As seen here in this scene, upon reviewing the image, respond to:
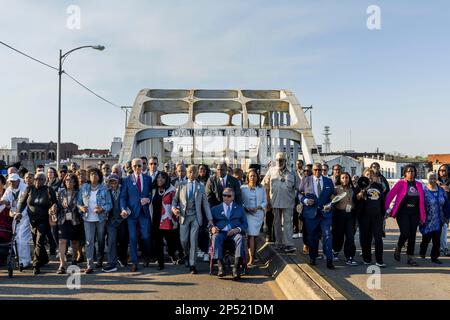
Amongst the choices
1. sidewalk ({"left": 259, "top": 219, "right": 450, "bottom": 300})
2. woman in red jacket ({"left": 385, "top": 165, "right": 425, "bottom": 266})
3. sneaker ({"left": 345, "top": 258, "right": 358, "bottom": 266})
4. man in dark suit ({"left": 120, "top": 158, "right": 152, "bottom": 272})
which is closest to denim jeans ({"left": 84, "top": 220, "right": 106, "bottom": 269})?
man in dark suit ({"left": 120, "top": 158, "right": 152, "bottom": 272})

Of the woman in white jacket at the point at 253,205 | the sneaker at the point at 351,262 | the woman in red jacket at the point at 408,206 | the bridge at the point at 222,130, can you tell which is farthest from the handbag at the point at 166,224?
the bridge at the point at 222,130

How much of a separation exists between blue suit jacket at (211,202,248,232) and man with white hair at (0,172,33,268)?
332cm

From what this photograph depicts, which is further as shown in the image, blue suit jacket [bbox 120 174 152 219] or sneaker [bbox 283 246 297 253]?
sneaker [bbox 283 246 297 253]

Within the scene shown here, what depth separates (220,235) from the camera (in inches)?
280

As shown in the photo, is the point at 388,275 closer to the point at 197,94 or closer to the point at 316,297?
the point at 316,297

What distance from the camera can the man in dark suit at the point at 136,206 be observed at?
7477mm

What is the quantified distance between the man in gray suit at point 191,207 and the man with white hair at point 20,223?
2668 millimetres

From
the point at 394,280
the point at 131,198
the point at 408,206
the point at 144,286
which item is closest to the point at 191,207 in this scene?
the point at 131,198

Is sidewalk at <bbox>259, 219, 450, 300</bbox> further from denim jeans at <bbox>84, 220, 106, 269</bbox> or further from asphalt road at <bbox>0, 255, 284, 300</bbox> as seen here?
denim jeans at <bbox>84, 220, 106, 269</bbox>

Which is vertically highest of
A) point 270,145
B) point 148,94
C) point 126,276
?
point 148,94

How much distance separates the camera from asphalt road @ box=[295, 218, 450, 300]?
5.63m

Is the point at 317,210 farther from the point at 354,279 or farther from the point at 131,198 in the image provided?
the point at 131,198

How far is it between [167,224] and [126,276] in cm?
116
